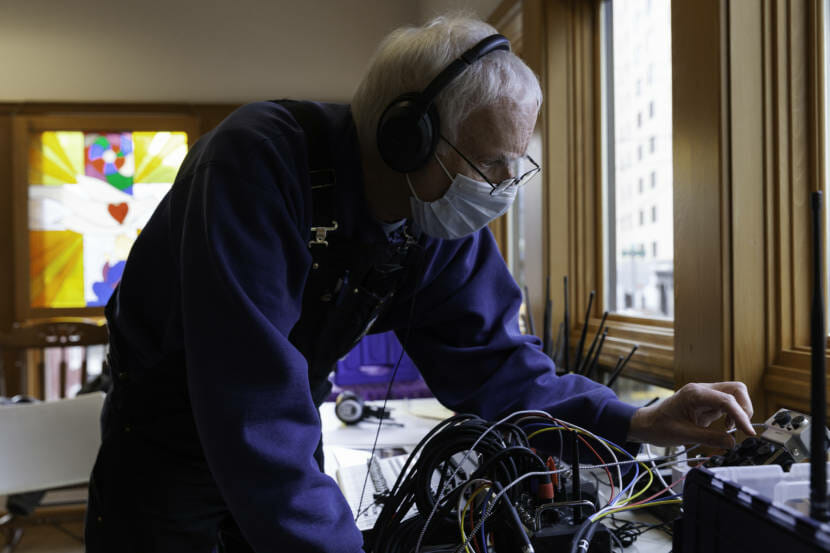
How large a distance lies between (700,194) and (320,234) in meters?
0.69

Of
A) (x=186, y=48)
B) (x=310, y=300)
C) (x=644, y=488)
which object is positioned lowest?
(x=644, y=488)

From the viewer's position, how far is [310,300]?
3.01 ft

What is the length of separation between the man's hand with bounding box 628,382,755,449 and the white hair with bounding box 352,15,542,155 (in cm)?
43

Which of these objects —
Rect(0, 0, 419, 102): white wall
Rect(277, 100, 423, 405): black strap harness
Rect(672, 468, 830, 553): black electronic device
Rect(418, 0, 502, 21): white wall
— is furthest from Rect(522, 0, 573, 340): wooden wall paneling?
Rect(0, 0, 419, 102): white wall

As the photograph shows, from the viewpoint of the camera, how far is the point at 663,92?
1.63 metres

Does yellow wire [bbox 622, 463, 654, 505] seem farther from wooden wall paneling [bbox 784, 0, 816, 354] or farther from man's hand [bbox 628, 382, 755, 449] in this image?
wooden wall paneling [bbox 784, 0, 816, 354]

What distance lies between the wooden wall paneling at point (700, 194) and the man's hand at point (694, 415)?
27 centimetres

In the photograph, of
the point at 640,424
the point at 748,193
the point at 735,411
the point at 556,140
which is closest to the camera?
the point at 735,411

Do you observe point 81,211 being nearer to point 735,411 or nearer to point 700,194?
point 700,194

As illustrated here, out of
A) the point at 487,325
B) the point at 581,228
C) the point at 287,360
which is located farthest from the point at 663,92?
the point at 287,360

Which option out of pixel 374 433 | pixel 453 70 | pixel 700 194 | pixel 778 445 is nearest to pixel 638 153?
pixel 700 194

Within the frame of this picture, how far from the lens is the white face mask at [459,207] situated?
0.89m

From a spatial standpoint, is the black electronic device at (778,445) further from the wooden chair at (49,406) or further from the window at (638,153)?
the wooden chair at (49,406)

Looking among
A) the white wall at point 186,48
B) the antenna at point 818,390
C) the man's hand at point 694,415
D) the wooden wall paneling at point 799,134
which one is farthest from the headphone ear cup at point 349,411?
the white wall at point 186,48
